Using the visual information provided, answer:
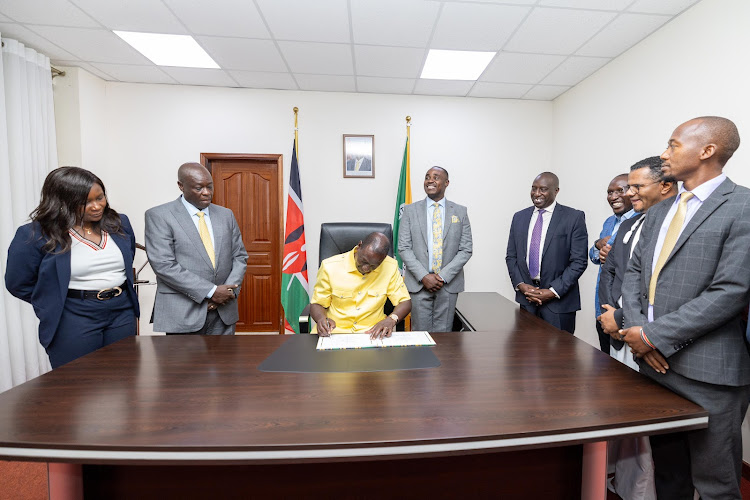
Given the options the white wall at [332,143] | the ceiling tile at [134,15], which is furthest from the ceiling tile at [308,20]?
the white wall at [332,143]

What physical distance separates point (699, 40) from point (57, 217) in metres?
4.08

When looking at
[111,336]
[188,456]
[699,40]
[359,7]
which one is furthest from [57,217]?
[699,40]

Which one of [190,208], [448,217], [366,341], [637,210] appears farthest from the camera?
[448,217]

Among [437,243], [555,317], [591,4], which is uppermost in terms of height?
[591,4]

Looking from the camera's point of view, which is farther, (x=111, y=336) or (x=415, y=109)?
(x=415, y=109)

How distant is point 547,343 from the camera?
167 centimetres

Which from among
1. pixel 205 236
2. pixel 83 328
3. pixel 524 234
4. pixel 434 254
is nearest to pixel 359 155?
pixel 434 254

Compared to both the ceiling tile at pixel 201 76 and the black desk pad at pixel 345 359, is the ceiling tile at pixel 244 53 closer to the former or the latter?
the ceiling tile at pixel 201 76

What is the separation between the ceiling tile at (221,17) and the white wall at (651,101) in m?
3.13

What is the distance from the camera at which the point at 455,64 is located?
11.4 feet

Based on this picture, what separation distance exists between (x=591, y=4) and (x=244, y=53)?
282 centimetres

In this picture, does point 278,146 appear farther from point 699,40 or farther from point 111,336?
point 699,40

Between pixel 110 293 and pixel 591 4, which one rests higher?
pixel 591 4

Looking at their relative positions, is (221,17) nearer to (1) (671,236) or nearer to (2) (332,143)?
(2) (332,143)
